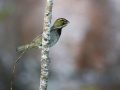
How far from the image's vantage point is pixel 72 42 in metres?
2.96

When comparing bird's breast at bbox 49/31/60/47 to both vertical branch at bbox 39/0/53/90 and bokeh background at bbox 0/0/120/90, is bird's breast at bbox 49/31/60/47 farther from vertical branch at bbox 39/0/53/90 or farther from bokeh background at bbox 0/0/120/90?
bokeh background at bbox 0/0/120/90

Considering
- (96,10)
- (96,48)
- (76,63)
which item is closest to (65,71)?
(76,63)

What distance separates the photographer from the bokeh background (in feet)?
9.51

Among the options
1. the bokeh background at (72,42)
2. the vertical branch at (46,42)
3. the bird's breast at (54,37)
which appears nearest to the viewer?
the vertical branch at (46,42)

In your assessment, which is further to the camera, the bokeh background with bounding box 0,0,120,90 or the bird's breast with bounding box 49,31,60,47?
the bokeh background with bounding box 0,0,120,90

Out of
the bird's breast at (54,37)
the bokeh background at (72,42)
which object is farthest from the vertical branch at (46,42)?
the bokeh background at (72,42)

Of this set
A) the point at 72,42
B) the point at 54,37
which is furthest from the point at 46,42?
the point at 72,42

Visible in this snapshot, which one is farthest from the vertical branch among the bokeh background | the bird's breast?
the bokeh background

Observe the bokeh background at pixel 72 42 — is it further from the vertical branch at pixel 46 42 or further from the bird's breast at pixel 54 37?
the vertical branch at pixel 46 42

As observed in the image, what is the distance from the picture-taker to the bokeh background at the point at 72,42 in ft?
9.51

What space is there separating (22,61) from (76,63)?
15.6 inches

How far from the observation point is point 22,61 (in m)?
2.90

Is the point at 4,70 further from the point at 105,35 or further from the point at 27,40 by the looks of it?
the point at 105,35

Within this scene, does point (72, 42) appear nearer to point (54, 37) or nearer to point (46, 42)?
point (54, 37)
